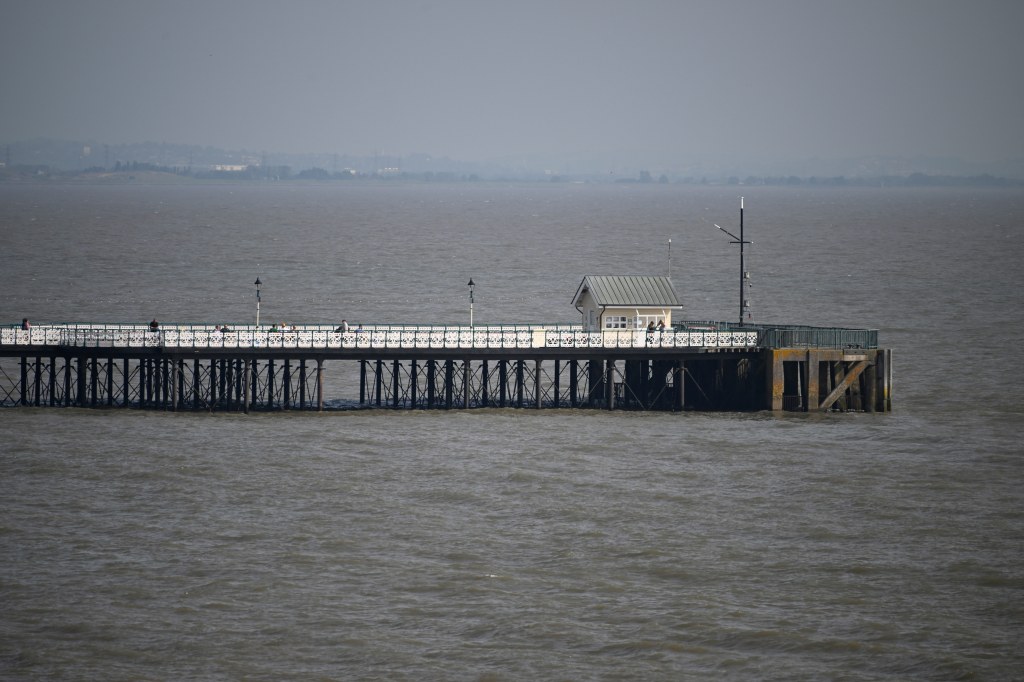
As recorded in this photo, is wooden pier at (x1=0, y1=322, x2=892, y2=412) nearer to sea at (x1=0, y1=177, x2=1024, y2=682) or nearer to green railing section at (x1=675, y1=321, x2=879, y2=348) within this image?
green railing section at (x1=675, y1=321, x2=879, y2=348)

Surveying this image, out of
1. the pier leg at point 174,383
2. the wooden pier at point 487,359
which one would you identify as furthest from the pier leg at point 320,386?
the pier leg at point 174,383

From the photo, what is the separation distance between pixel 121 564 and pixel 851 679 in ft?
64.2

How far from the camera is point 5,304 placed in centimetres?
11038

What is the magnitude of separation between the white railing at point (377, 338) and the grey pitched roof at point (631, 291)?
276 cm

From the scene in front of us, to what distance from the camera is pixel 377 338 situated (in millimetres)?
67812

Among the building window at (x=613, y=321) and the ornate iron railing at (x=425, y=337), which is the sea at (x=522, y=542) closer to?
the ornate iron railing at (x=425, y=337)

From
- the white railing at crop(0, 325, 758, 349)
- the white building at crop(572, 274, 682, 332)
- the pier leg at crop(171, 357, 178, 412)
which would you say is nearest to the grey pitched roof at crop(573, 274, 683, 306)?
the white building at crop(572, 274, 682, 332)

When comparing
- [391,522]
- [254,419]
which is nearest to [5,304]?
[254,419]

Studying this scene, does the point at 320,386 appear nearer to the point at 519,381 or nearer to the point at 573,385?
the point at 519,381

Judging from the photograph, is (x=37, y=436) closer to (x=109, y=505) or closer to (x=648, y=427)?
(x=109, y=505)

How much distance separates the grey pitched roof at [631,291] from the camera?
72688 mm

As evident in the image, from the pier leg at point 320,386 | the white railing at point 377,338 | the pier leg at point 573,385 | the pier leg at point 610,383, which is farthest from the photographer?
the pier leg at point 573,385

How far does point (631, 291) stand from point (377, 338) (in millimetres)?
11781

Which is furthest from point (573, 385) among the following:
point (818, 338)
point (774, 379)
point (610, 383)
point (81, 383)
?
point (81, 383)
